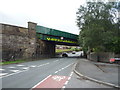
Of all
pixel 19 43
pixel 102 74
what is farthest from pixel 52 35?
pixel 102 74

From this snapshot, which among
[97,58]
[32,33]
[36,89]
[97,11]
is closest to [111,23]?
[97,11]

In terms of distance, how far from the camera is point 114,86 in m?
7.40

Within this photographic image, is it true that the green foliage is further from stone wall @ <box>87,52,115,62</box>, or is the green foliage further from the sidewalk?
the sidewalk

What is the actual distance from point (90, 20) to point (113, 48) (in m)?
6.66

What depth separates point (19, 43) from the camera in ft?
98.5

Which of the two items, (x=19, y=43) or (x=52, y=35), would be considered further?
(x=52, y=35)

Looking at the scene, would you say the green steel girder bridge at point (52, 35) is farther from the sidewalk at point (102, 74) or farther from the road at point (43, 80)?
the sidewalk at point (102, 74)

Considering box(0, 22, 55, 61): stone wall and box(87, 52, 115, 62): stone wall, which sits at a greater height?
box(0, 22, 55, 61): stone wall

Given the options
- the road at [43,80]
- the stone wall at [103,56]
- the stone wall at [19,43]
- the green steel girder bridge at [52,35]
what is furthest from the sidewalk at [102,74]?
the green steel girder bridge at [52,35]

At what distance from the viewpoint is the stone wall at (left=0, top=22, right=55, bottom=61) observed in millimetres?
26219

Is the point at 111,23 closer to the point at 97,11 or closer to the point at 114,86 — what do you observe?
the point at 97,11

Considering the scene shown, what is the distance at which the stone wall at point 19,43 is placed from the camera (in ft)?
86.0

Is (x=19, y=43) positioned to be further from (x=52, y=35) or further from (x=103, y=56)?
(x=103, y=56)

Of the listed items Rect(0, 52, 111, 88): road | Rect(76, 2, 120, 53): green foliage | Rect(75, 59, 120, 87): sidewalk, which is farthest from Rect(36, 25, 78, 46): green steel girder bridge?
Rect(75, 59, 120, 87): sidewalk
